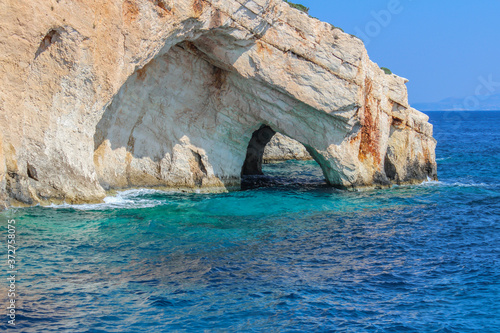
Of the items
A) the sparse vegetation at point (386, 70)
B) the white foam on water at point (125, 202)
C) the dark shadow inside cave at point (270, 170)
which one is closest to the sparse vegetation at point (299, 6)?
the sparse vegetation at point (386, 70)

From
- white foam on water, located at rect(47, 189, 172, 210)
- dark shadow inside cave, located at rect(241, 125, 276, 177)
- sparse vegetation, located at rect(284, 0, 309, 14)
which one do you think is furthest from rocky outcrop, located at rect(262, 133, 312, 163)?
white foam on water, located at rect(47, 189, 172, 210)

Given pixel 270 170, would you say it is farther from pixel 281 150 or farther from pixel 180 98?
pixel 180 98

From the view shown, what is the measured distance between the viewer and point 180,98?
2381 centimetres

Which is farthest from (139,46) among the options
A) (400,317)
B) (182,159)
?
(400,317)

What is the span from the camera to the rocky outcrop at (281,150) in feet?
140

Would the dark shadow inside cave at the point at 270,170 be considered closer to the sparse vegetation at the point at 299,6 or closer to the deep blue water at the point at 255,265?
the deep blue water at the point at 255,265

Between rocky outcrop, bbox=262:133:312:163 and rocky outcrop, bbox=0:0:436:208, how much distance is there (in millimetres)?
16302

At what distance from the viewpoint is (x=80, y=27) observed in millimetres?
17203

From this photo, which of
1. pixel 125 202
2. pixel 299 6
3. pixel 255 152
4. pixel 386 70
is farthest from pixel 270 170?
pixel 125 202

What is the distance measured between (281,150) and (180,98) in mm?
20405

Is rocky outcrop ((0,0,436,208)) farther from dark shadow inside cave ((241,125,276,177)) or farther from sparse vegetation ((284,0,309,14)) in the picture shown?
dark shadow inside cave ((241,125,276,177))

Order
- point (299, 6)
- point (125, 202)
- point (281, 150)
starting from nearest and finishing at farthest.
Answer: point (125, 202)
point (299, 6)
point (281, 150)

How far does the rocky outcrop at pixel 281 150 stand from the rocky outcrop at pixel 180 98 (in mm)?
16302

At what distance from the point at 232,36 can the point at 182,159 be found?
262 inches
